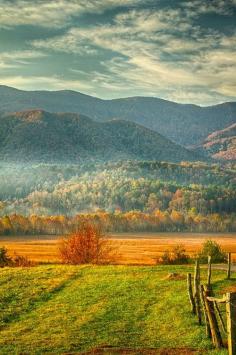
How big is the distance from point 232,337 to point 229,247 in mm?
170112

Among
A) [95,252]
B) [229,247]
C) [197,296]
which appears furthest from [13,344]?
[229,247]

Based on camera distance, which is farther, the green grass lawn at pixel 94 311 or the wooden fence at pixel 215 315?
the green grass lawn at pixel 94 311

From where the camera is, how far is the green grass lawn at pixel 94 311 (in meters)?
27.1

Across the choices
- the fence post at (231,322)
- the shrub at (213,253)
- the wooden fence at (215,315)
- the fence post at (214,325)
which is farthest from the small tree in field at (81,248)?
the fence post at (231,322)

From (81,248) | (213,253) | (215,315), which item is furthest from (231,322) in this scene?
(81,248)

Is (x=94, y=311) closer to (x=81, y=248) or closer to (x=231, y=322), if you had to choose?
(x=231, y=322)

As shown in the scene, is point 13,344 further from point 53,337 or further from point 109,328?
point 109,328

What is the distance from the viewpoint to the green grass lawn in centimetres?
2712

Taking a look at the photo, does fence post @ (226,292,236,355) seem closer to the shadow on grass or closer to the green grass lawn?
the green grass lawn

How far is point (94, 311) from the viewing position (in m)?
35.6

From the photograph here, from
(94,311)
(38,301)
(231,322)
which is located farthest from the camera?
(38,301)

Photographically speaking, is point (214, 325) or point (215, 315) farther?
point (215, 315)

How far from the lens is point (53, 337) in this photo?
28734 mm

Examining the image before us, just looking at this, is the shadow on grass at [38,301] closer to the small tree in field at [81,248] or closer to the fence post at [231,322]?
the fence post at [231,322]
